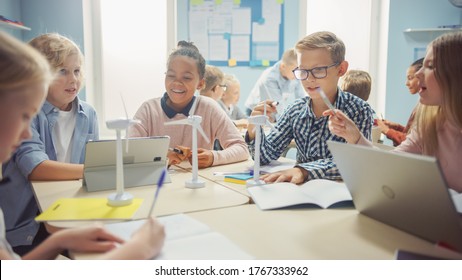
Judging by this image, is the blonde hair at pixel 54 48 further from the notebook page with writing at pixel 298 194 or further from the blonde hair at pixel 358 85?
the blonde hair at pixel 358 85

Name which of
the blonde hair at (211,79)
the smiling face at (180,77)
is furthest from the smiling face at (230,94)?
the smiling face at (180,77)

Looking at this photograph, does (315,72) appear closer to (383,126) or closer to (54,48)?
(54,48)

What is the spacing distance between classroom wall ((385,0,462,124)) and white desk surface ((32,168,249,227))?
123 inches

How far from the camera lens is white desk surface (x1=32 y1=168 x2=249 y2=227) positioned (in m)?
1.12

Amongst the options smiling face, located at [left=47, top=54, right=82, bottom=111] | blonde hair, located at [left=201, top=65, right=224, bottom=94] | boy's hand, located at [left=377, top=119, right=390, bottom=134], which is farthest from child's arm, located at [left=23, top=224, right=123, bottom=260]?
boy's hand, located at [left=377, top=119, right=390, bottom=134]

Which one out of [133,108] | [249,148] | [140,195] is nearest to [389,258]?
[140,195]

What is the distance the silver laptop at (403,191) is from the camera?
748 millimetres

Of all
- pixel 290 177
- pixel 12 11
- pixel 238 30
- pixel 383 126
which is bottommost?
pixel 383 126

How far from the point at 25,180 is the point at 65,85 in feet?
1.37

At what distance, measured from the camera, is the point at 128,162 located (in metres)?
1.41

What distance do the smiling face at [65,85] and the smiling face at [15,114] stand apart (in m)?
Result: 0.93

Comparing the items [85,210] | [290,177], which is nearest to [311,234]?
[290,177]

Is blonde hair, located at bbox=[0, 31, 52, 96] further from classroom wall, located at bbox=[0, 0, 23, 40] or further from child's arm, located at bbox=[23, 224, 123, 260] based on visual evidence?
classroom wall, located at bbox=[0, 0, 23, 40]

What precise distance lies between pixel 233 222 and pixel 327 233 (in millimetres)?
227
